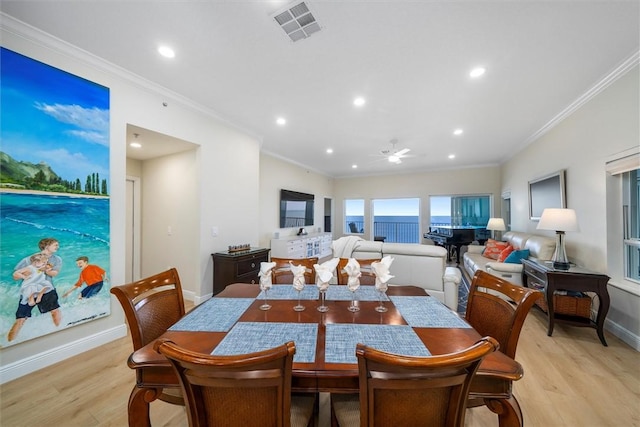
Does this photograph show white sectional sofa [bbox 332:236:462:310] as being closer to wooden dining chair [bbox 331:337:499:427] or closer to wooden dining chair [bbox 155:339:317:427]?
wooden dining chair [bbox 331:337:499:427]

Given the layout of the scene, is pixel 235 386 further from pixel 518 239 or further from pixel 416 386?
pixel 518 239

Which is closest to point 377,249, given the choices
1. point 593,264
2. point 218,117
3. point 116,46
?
point 593,264

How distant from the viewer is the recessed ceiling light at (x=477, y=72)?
2.46m

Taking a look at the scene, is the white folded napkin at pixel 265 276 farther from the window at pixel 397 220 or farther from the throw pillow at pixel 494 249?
the window at pixel 397 220

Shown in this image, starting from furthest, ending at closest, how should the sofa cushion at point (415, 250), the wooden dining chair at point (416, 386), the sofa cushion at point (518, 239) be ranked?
1. the sofa cushion at point (518, 239)
2. the sofa cushion at point (415, 250)
3. the wooden dining chair at point (416, 386)

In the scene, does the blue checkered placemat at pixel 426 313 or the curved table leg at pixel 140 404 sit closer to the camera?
the curved table leg at pixel 140 404

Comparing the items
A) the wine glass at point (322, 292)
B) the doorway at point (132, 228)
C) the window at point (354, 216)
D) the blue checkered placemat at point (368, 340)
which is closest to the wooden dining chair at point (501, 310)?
the blue checkered placemat at point (368, 340)

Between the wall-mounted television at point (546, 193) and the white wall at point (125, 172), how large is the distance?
485 centimetres

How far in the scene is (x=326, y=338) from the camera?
3.77 ft

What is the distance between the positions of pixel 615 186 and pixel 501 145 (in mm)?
2748

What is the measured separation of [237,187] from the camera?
4004 mm

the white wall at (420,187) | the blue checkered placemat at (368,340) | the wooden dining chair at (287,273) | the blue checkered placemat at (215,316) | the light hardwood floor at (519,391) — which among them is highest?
the white wall at (420,187)

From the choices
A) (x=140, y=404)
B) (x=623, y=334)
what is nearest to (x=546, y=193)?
(x=623, y=334)

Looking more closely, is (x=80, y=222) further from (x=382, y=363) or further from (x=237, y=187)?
(x=382, y=363)
